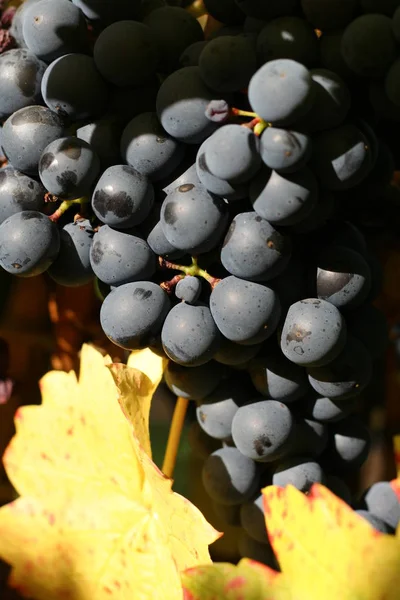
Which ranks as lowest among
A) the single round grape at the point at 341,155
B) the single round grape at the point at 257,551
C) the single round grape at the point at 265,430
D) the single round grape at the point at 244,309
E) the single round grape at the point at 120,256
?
the single round grape at the point at 257,551

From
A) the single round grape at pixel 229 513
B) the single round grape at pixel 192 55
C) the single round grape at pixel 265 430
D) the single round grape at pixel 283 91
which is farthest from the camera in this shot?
the single round grape at pixel 229 513

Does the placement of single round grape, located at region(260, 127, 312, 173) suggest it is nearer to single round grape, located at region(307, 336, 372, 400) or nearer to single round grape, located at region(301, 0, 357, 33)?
single round grape, located at region(301, 0, 357, 33)

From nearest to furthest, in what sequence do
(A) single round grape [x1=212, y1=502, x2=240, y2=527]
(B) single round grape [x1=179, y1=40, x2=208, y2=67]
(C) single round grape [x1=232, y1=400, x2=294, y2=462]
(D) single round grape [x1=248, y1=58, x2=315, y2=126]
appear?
(D) single round grape [x1=248, y1=58, x2=315, y2=126] → (B) single round grape [x1=179, y1=40, x2=208, y2=67] → (C) single round grape [x1=232, y1=400, x2=294, y2=462] → (A) single round grape [x1=212, y1=502, x2=240, y2=527]

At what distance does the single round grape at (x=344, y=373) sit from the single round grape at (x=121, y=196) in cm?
28

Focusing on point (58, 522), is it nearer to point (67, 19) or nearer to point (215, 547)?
point (215, 547)

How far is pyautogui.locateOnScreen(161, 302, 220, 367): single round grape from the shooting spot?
0.71 m

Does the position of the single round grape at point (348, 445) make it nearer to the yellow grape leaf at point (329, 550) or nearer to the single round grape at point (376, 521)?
the single round grape at point (376, 521)

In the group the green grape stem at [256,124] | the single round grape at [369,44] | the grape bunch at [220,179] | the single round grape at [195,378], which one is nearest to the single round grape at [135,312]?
the grape bunch at [220,179]

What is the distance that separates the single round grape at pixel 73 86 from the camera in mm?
698

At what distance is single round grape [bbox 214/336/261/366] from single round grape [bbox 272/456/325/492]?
16 cm

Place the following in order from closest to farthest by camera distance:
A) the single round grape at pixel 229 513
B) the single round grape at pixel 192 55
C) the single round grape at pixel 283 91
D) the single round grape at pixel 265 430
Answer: the single round grape at pixel 283 91, the single round grape at pixel 192 55, the single round grape at pixel 265 430, the single round grape at pixel 229 513

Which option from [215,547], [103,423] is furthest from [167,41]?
[215,547]

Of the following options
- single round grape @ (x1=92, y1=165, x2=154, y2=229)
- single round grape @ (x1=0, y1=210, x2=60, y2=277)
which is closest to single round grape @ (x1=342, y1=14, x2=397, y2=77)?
single round grape @ (x1=92, y1=165, x2=154, y2=229)

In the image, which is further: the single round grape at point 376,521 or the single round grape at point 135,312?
the single round grape at point 376,521
